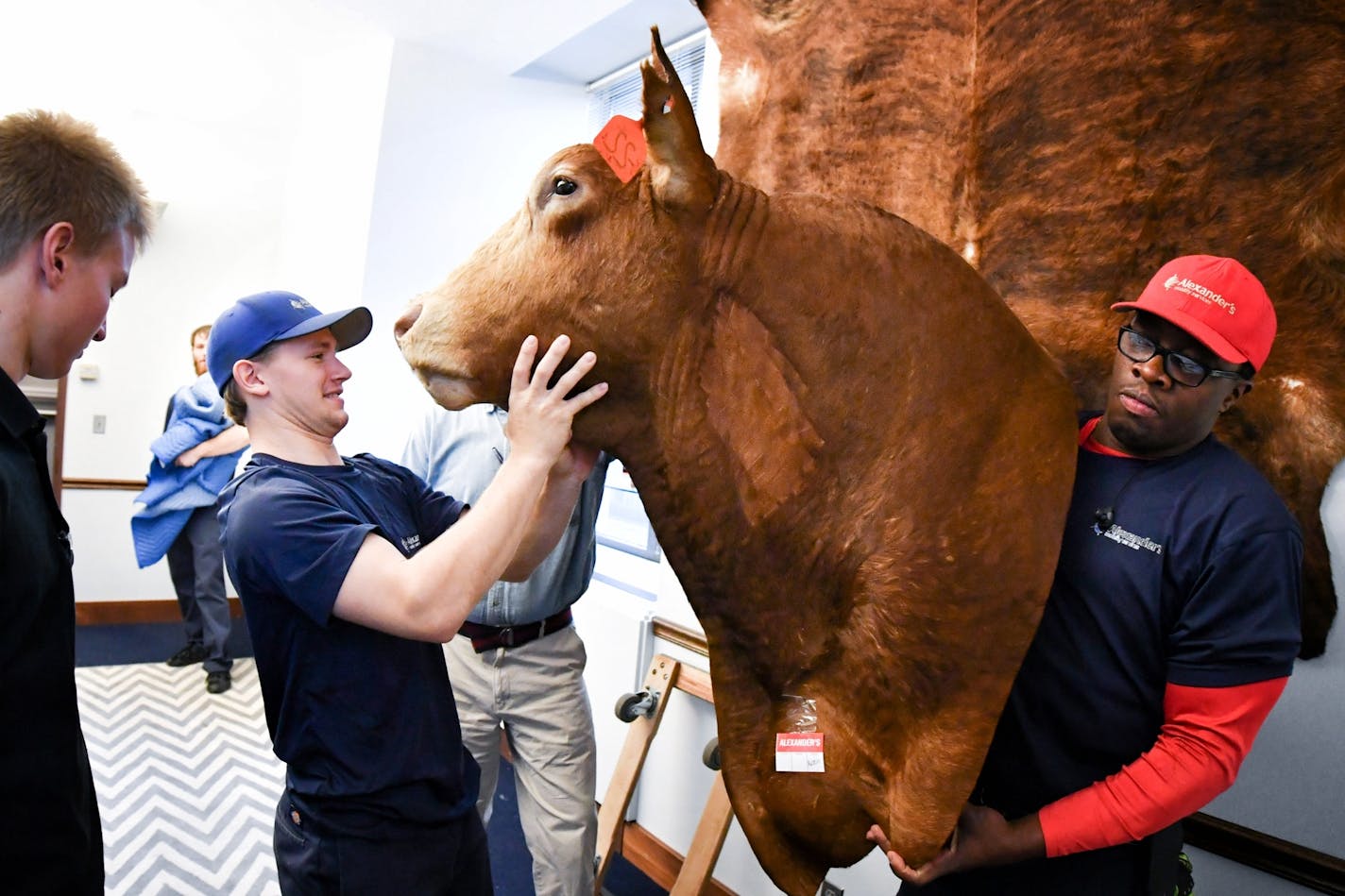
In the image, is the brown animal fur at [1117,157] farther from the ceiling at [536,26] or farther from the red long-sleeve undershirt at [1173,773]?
the ceiling at [536,26]

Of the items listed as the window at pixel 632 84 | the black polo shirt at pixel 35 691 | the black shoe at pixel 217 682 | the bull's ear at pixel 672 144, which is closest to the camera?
the bull's ear at pixel 672 144

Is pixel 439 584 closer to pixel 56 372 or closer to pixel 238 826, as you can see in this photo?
pixel 56 372

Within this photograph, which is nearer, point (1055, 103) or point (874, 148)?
point (1055, 103)

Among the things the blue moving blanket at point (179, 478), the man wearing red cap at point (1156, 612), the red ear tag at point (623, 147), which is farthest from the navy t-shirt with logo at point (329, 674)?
the blue moving blanket at point (179, 478)

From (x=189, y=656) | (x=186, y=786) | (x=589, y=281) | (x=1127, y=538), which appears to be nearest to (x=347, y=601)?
(x=589, y=281)

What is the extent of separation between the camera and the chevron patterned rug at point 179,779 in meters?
3.00

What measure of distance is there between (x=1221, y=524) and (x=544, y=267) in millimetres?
777

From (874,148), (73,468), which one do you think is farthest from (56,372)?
(73,468)

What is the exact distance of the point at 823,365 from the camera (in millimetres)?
910

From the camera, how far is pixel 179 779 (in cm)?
369

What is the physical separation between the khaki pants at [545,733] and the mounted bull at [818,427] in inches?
61.6

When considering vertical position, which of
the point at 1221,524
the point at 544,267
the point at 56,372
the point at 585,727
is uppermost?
the point at 544,267

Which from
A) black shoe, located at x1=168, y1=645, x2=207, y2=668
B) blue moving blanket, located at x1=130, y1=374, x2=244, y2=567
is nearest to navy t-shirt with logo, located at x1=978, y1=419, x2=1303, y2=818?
blue moving blanket, located at x1=130, y1=374, x2=244, y2=567

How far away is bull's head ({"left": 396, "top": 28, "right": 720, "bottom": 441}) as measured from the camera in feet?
3.02
